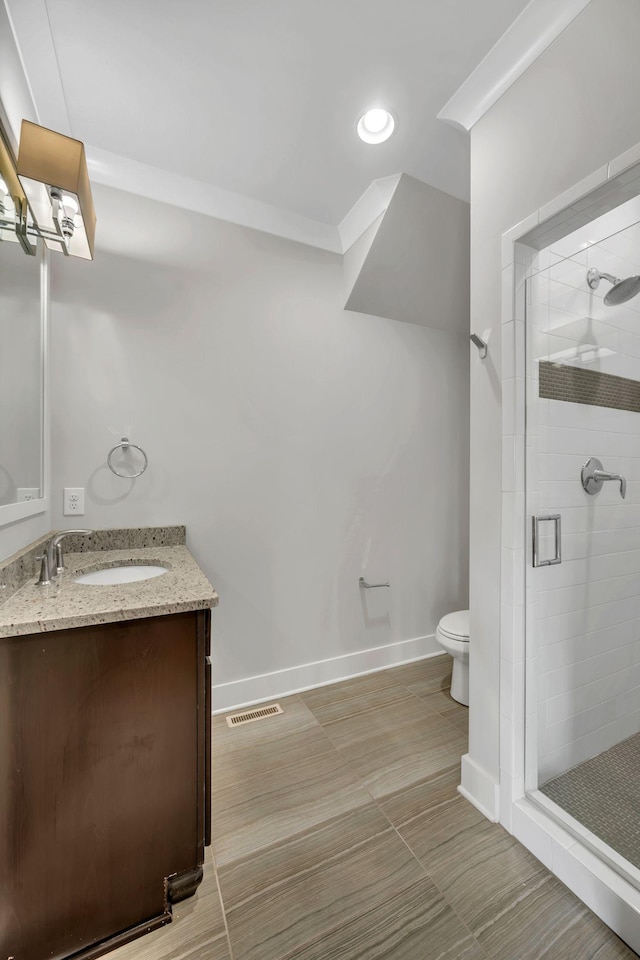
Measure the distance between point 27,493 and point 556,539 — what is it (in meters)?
1.86

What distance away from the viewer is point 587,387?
1.48 meters

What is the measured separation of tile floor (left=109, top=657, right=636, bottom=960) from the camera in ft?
3.33

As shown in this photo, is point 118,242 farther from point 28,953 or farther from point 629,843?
point 629,843

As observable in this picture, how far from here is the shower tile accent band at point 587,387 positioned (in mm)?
1392

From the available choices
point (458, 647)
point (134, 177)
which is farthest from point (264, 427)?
point (458, 647)

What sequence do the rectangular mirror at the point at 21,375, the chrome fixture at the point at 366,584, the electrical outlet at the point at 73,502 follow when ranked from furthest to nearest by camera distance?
the chrome fixture at the point at 366,584, the electrical outlet at the point at 73,502, the rectangular mirror at the point at 21,375

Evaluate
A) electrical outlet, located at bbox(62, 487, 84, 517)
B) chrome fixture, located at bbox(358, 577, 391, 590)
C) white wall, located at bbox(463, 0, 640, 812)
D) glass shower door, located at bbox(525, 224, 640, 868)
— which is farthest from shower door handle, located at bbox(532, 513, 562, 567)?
electrical outlet, located at bbox(62, 487, 84, 517)

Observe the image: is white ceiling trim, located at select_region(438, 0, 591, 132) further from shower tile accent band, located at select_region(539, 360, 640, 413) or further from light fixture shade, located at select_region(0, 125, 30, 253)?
light fixture shade, located at select_region(0, 125, 30, 253)

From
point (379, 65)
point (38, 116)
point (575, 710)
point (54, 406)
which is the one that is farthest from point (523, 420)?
point (38, 116)

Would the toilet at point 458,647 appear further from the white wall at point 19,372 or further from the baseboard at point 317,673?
the white wall at point 19,372

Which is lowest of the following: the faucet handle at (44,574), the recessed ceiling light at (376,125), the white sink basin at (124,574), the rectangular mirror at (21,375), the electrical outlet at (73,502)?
the white sink basin at (124,574)

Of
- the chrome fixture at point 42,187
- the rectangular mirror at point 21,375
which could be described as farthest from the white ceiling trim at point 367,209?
the rectangular mirror at point 21,375

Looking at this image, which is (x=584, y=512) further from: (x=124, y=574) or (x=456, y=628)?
(x=124, y=574)

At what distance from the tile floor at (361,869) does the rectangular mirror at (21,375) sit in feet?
4.18
